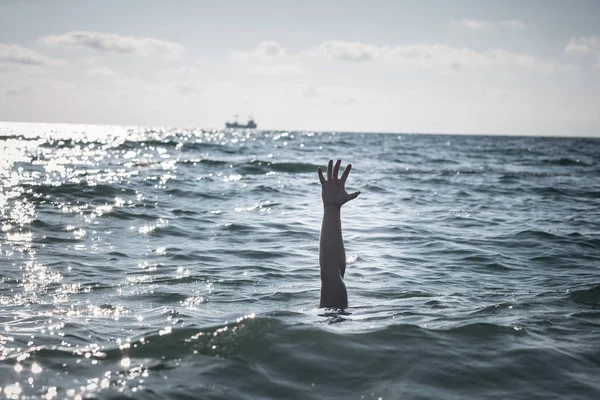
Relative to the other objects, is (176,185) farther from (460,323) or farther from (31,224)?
(460,323)

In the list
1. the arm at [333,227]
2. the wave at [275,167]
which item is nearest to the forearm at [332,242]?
the arm at [333,227]

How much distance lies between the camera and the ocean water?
12.2ft

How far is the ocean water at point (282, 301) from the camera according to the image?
12.2 ft

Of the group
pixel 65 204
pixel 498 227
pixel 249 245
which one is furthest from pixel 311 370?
pixel 65 204

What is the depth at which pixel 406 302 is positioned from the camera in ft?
19.8

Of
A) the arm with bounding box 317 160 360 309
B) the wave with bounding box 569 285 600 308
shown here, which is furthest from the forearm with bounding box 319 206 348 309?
the wave with bounding box 569 285 600 308

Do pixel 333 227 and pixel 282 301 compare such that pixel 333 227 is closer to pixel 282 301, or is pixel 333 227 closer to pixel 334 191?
pixel 334 191

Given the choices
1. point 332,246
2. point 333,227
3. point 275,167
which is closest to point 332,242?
point 332,246

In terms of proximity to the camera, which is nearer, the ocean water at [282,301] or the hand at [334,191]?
the ocean water at [282,301]

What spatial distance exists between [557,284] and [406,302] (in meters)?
2.45

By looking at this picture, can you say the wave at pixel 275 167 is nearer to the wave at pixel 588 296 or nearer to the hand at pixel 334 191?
the wave at pixel 588 296

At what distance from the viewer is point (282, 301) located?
20.0ft

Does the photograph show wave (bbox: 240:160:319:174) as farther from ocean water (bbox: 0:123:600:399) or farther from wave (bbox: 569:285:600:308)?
wave (bbox: 569:285:600:308)

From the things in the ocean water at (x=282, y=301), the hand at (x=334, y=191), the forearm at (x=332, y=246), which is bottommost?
the ocean water at (x=282, y=301)
